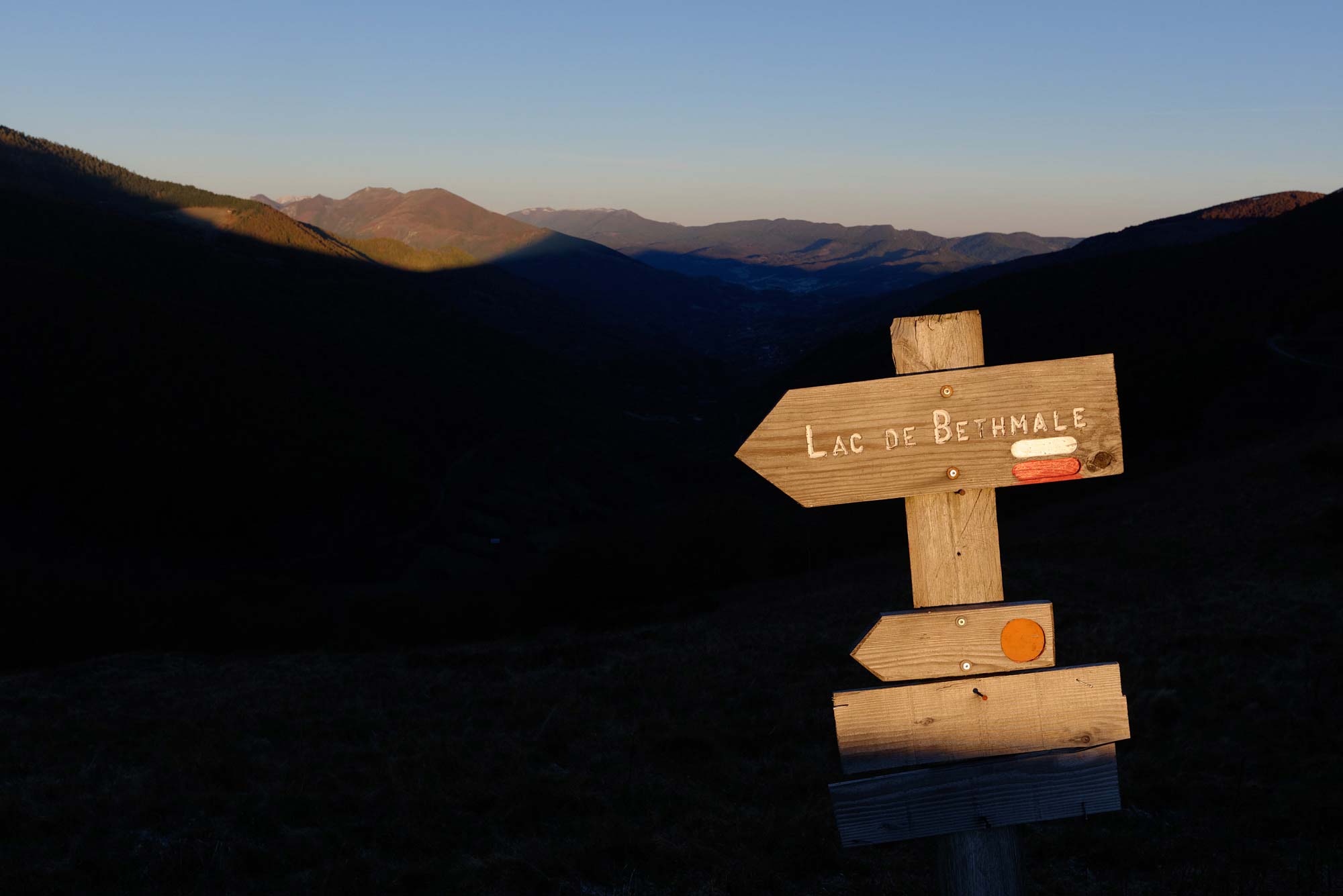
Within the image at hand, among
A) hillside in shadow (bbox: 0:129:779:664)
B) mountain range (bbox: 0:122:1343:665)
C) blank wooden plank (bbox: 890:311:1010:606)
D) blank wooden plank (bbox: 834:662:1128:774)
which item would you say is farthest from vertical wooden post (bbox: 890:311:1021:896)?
hillside in shadow (bbox: 0:129:779:664)

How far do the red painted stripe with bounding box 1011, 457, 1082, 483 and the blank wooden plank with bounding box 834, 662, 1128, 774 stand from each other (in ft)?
2.12

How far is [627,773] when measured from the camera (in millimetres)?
8430

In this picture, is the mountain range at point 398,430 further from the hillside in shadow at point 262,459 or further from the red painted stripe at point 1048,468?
the red painted stripe at point 1048,468

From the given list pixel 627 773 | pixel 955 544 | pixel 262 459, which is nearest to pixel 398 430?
pixel 262 459

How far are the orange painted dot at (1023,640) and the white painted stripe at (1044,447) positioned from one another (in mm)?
580

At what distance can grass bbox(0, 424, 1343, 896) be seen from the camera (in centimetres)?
577

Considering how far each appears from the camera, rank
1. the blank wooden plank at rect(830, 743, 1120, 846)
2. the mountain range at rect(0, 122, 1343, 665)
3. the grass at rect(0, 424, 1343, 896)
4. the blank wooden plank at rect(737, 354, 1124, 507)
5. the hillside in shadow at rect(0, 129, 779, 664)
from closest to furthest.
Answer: the blank wooden plank at rect(830, 743, 1120, 846) → the blank wooden plank at rect(737, 354, 1124, 507) → the grass at rect(0, 424, 1343, 896) → the hillside in shadow at rect(0, 129, 779, 664) → the mountain range at rect(0, 122, 1343, 665)

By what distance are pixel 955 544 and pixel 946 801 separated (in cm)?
86

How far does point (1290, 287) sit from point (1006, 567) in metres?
81.5

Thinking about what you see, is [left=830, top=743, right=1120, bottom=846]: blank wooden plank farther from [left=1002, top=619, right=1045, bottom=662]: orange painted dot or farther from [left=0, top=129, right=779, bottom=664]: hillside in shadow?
[left=0, top=129, right=779, bottom=664]: hillside in shadow

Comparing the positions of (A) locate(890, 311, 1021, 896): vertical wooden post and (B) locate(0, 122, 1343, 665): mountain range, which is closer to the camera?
(A) locate(890, 311, 1021, 896): vertical wooden post

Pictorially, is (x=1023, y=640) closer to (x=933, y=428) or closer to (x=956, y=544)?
(x=956, y=544)

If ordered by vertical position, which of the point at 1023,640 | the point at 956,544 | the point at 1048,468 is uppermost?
the point at 1048,468

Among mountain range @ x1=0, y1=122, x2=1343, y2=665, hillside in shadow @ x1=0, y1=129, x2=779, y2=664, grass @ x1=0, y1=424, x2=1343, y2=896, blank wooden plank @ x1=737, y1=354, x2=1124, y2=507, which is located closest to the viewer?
blank wooden plank @ x1=737, y1=354, x2=1124, y2=507
